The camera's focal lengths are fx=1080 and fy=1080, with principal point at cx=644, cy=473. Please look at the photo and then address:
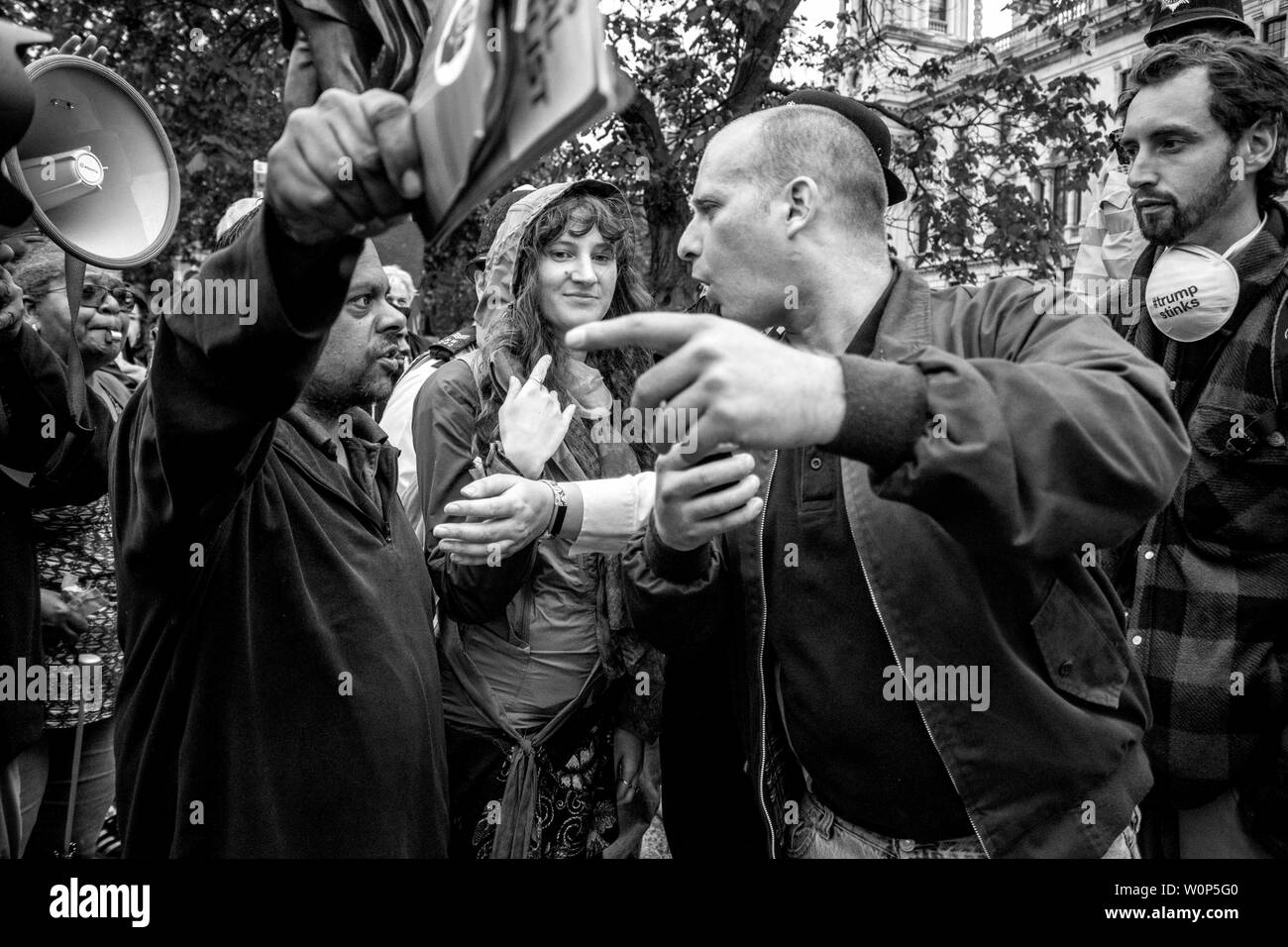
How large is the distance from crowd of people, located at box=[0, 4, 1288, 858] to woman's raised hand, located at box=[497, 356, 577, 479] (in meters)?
0.01

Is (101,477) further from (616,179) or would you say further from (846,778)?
(616,179)

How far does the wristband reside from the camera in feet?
8.35

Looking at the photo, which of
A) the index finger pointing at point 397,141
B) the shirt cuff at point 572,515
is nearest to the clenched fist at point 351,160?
the index finger pointing at point 397,141

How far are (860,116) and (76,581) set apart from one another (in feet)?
9.51

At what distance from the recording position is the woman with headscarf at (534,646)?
9.05ft

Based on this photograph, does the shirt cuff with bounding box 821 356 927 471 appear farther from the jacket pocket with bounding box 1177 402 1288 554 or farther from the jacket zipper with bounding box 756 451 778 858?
the jacket pocket with bounding box 1177 402 1288 554

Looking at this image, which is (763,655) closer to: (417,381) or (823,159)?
(823,159)

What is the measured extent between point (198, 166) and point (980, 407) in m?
7.32

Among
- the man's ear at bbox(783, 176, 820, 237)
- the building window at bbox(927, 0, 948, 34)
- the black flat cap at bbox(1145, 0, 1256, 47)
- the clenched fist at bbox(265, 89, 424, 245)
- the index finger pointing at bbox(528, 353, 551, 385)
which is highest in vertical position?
the building window at bbox(927, 0, 948, 34)

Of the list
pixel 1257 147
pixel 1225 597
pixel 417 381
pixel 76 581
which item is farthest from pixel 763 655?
pixel 76 581

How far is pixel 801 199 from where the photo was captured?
2.15 meters

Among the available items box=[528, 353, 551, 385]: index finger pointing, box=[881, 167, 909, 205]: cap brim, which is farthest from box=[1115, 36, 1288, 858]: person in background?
box=[528, 353, 551, 385]: index finger pointing

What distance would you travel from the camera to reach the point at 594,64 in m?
1.02
